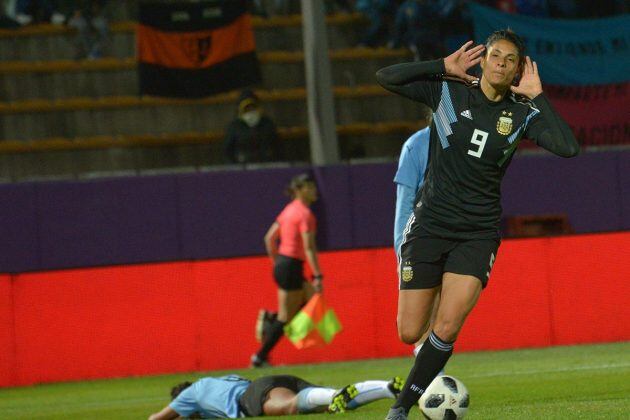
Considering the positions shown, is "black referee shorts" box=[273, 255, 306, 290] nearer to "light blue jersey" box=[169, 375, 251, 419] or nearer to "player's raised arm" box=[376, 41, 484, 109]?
"light blue jersey" box=[169, 375, 251, 419]

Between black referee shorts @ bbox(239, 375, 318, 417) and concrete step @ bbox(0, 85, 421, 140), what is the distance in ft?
29.3

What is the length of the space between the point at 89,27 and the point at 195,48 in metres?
2.32

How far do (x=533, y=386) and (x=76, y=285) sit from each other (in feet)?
18.2

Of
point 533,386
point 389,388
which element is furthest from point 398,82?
point 533,386

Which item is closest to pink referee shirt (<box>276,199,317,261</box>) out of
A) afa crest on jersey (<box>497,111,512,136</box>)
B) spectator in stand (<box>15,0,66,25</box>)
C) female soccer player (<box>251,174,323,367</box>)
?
female soccer player (<box>251,174,323,367</box>)

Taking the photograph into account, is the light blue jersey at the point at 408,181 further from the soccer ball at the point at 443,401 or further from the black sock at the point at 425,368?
the black sock at the point at 425,368

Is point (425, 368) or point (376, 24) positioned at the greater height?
point (376, 24)

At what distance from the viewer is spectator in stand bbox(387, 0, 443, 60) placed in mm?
18203

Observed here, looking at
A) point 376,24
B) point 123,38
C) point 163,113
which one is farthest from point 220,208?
point 376,24

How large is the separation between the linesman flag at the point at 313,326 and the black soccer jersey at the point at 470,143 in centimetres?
617

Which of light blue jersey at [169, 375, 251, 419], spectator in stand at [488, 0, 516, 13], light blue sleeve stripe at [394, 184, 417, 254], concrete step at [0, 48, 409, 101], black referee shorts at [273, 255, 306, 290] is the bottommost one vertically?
light blue jersey at [169, 375, 251, 419]

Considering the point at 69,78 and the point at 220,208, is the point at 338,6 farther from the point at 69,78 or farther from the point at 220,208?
the point at 220,208

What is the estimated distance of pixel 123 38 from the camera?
1920 centimetres

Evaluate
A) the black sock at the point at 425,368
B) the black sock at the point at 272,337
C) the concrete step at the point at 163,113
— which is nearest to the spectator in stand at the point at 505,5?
the concrete step at the point at 163,113
